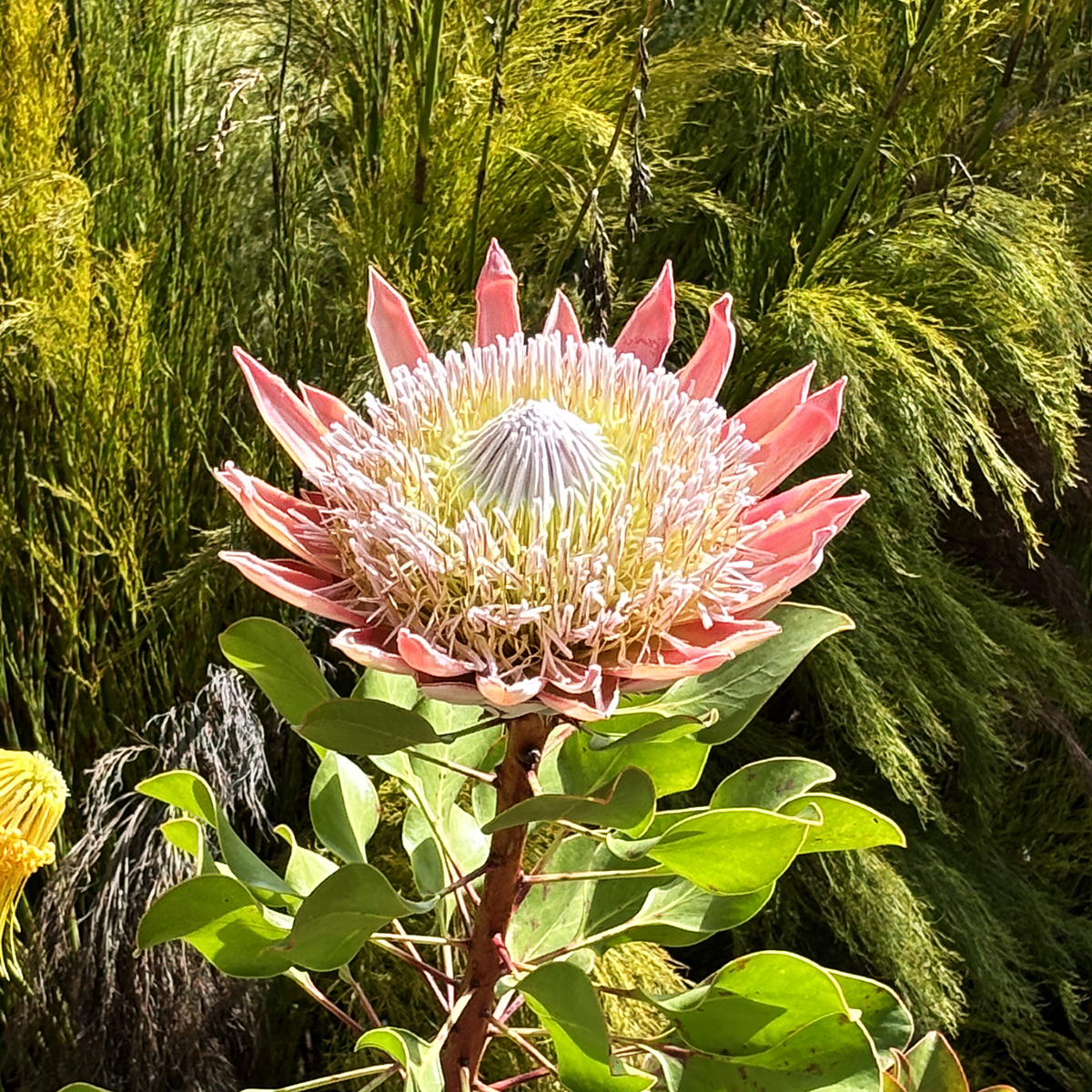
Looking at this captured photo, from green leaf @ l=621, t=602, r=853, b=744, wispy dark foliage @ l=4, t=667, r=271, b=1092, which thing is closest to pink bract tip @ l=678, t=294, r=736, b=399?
green leaf @ l=621, t=602, r=853, b=744

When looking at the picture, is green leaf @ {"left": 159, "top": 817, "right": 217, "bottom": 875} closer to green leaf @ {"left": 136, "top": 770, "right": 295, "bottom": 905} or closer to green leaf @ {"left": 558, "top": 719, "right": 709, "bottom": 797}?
green leaf @ {"left": 136, "top": 770, "right": 295, "bottom": 905}

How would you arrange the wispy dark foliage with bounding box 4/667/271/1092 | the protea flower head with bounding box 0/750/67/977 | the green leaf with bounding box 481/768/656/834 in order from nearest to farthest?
the green leaf with bounding box 481/768/656/834 → the protea flower head with bounding box 0/750/67/977 → the wispy dark foliage with bounding box 4/667/271/1092

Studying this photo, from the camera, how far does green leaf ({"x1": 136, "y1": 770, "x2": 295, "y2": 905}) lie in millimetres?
523

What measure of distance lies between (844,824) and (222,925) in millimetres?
293

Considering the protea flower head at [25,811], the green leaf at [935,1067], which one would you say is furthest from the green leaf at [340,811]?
the green leaf at [935,1067]

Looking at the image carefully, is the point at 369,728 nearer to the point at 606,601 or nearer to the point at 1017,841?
the point at 606,601

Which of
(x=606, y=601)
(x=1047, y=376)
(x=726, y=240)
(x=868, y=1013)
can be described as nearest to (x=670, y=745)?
(x=606, y=601)

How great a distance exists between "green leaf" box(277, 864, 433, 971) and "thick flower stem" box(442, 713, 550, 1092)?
0.05 m

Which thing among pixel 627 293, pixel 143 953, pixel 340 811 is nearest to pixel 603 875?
pixel 340 811

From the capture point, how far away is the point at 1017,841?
1.42 meters

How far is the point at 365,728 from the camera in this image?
473mm

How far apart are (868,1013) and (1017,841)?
914 mm

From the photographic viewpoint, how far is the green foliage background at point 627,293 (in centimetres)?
98

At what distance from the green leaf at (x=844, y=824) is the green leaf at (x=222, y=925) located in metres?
0.25
